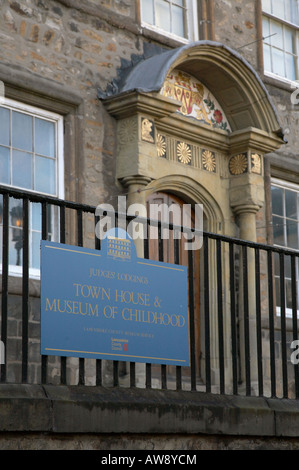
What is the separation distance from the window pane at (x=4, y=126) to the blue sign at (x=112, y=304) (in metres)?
3.22

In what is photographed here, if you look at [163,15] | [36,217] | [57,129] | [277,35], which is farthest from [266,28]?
[36,217]

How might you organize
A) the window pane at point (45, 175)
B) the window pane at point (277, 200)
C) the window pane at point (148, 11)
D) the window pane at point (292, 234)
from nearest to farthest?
1. the window pane at point (45, 175)
2. the window pane at point (148, 11)
3. the window pane at point (277, 200)
4. the window pane at point (292, 234)

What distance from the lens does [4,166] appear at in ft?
29.8

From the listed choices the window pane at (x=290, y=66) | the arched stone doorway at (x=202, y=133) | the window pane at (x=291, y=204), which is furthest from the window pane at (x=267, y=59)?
the window pane at (x=291, y=204)

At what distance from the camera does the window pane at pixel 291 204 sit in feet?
40.5

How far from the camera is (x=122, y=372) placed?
9.45 meters

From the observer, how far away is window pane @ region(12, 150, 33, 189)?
918 centimetres

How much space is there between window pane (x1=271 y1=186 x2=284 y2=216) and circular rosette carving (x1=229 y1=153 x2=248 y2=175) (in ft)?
3.16

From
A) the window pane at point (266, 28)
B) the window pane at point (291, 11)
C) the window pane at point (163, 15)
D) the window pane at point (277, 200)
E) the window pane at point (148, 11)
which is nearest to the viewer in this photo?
the window pane at point (148, 11)

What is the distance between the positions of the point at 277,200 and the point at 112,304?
6608 mm

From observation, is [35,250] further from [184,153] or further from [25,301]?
[25,301]

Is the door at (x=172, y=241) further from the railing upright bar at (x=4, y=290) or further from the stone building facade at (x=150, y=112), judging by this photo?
the railing upright bar at (x=4, y=290)
